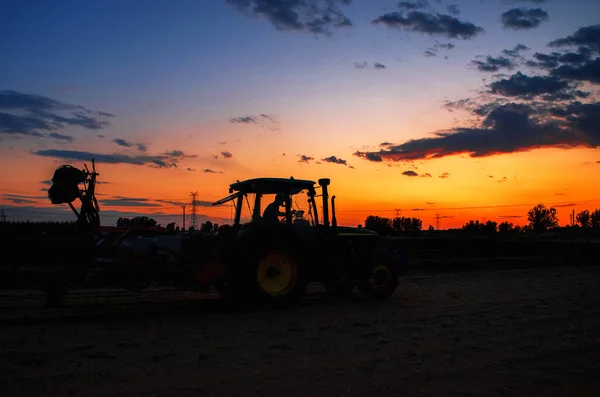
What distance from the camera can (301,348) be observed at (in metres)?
6.90

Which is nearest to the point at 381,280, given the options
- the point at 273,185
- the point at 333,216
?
the point at 333,216

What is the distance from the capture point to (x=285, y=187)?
35.6ft

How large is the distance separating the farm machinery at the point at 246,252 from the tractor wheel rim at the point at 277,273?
0.02 metres

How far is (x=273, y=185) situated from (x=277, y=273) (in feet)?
5.29

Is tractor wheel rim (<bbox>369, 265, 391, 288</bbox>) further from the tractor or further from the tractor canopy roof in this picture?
the tractor canopy roof

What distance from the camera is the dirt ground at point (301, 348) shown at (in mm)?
5309

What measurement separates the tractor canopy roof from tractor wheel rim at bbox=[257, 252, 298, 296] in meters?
1.23

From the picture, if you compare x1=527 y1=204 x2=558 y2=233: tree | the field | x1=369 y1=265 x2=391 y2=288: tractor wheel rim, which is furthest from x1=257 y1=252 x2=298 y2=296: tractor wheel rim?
x1=527 y1=204 x2=558 y2=233: tree

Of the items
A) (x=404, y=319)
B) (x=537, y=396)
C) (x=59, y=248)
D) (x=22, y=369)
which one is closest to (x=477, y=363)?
(x=537, y=396)

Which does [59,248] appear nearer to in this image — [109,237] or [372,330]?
[109,237]

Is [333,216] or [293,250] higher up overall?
[333,216]

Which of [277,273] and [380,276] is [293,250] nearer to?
[277,273]

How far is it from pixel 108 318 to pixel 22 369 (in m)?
3.07

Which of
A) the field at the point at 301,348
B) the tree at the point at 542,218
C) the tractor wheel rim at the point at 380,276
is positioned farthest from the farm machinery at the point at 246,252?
the tree at the point at 542,218
